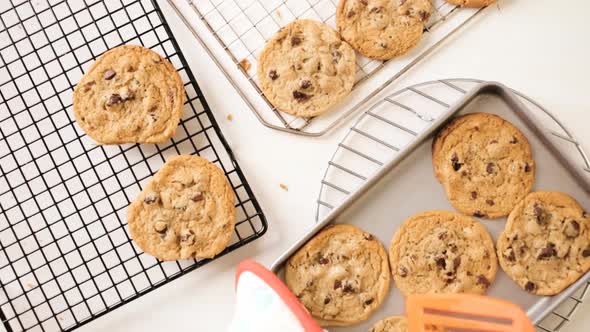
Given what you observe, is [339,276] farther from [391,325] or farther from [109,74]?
[109,74]

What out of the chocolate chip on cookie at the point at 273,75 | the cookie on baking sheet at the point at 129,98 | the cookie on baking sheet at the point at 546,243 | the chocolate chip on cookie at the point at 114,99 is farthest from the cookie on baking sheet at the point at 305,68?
the cookie on baking sheet at the point at 546,243

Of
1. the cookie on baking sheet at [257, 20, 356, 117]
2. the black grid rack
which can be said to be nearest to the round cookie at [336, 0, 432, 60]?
the cookie on baking sheet at [257, 20, 356, 117]

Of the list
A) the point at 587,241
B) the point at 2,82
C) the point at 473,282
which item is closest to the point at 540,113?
the point at 587,241

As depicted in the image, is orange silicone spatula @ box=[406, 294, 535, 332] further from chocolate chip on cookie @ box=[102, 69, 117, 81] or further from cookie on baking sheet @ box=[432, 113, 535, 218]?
chocolate chip on cookie @ box=[102, 69, 117, 81]

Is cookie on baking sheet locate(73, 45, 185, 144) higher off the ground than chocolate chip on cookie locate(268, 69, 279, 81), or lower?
higher

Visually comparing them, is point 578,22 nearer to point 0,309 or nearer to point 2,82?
point 2,82

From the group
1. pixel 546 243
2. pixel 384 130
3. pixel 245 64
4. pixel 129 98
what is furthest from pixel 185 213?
pixel 546 243
